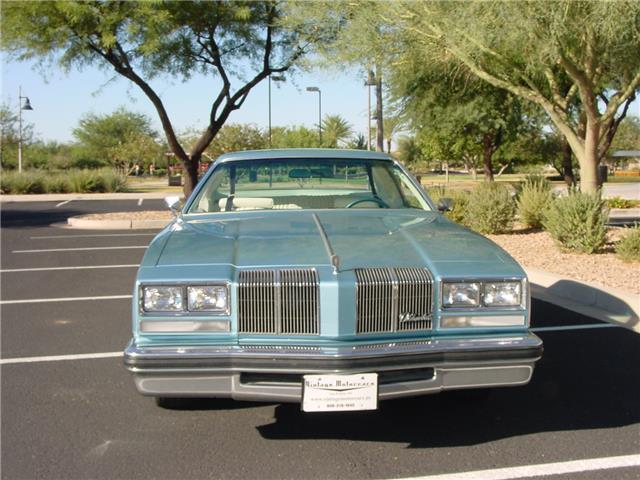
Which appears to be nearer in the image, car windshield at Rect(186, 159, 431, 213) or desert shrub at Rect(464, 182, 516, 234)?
car windshield at Rect(186, 159, 431, 213)

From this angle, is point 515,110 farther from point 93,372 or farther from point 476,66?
point 93,372

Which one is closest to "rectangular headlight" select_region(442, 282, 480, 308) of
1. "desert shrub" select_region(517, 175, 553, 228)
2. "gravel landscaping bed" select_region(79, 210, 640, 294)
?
"gravel landscaping bed" select_region(79, 210, 640, 294)

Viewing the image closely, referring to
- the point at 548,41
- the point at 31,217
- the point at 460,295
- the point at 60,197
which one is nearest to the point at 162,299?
the point at 460,295

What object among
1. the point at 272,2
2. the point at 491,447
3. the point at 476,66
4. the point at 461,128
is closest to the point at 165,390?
the point at 491,447

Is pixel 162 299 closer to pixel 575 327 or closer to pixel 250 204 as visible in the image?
pixel 250 204

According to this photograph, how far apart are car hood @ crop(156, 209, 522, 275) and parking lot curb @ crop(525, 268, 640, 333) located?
2852 mm

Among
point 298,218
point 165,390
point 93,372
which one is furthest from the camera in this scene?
point 93,372

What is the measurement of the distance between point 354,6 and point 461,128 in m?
10.7

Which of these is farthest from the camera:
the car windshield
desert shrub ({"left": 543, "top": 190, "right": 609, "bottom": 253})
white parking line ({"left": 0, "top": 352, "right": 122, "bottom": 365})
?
desert shrub ({"left": 543, "top": 190, "right": 609, "bottom": 253})

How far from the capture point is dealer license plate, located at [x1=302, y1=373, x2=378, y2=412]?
11.3ft

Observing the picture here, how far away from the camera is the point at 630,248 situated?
9.31 m

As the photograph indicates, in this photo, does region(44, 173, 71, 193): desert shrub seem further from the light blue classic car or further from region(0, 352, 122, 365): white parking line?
the light blue classic car

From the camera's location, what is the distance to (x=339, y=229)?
438 centimetres

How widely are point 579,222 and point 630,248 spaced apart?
1134mm
